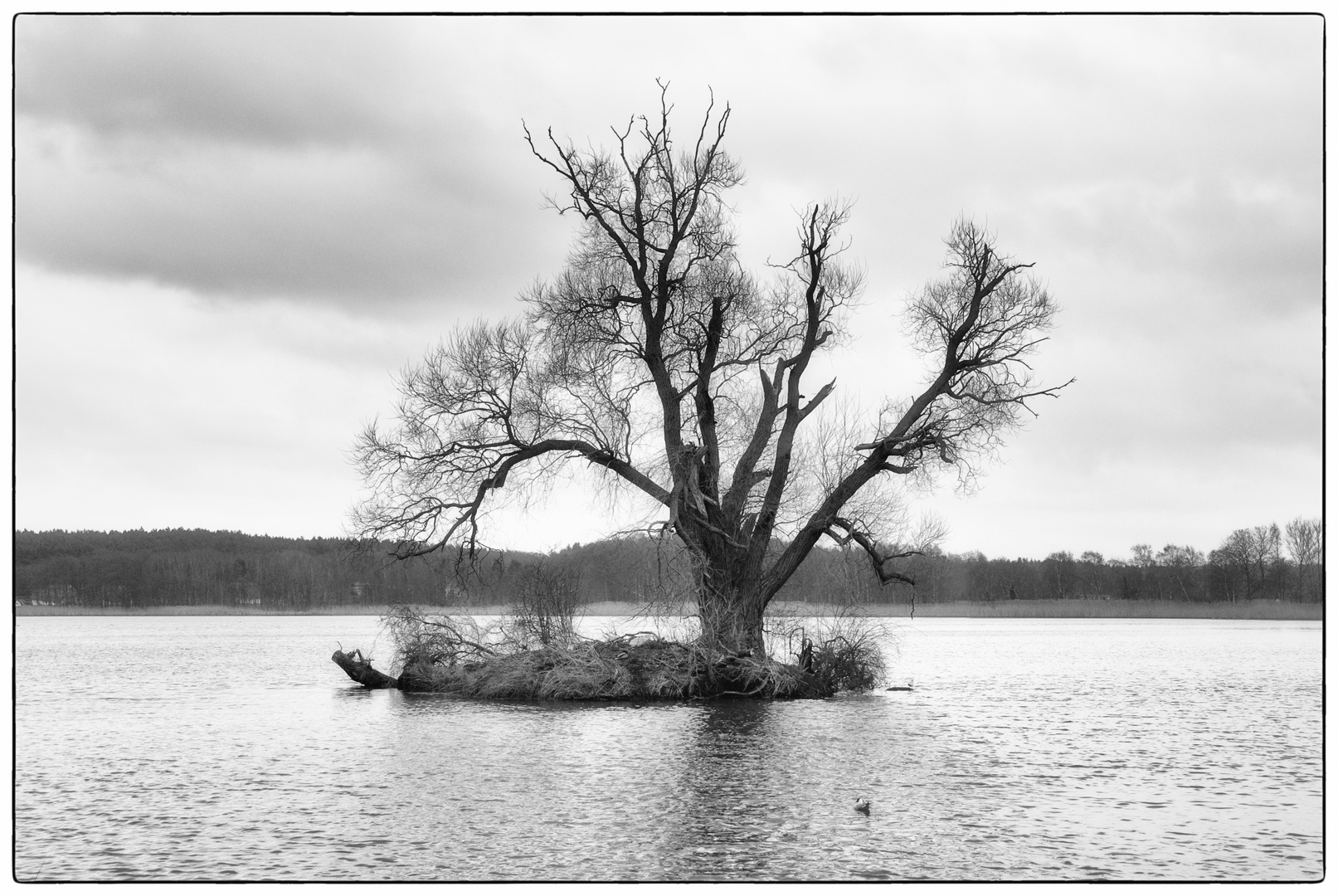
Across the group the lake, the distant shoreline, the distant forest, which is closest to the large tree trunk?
the lake

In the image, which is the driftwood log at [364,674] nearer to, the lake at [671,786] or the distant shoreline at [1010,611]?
the lake at [671,786]

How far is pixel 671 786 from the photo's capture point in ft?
56.9

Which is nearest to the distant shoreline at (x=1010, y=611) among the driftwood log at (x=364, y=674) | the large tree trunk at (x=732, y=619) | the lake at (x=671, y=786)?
the driftwood log at (x=364, y=674)

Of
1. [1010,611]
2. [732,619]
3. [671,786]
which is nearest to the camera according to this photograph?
[671,786]

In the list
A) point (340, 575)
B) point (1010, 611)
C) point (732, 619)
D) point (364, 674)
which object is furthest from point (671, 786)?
point (340, 575)

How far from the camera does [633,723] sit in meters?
24.9

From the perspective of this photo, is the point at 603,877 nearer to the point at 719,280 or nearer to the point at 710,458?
the point at 710,458

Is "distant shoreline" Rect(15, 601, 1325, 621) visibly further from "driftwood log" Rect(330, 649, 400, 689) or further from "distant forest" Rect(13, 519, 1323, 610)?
"driftwood log" Rect(330, 649, 400, 689)

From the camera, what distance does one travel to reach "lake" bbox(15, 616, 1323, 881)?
42.1ft

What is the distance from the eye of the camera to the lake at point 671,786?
12.8 m

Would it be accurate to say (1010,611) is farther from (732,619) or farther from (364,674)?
(364,674)

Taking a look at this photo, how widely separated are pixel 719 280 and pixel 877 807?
60.9 ft

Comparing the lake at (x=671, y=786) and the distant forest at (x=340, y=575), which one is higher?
the distant forest at (x=340, y=575)
